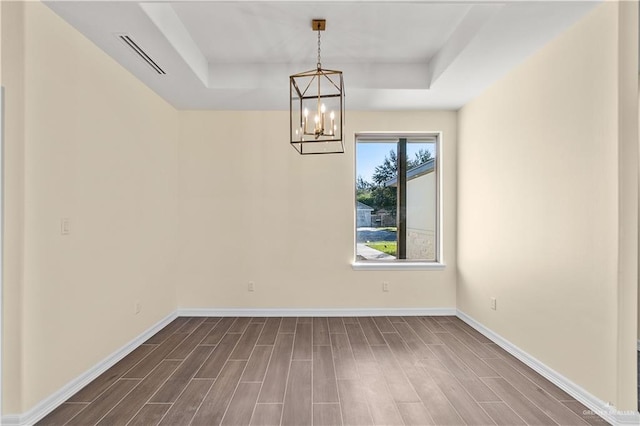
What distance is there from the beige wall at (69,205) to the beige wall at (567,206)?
3666 mm

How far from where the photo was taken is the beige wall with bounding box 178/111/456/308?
4148mm

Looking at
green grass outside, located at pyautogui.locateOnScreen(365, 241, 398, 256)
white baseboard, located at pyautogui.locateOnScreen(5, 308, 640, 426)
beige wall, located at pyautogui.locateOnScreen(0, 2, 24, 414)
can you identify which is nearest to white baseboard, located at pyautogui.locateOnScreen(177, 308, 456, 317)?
white baseboard, located at pyautogui.locateOnScreen(5, 308, 640, 426)

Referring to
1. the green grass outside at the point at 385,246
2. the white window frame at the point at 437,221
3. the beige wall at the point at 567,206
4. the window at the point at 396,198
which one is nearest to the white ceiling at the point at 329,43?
the beige wall at the point at 567,206

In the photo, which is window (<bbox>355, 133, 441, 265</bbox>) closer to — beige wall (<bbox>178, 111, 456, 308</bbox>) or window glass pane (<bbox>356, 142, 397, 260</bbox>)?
window glass pane (<bbox>356, 142, 397, 260</bbox>)

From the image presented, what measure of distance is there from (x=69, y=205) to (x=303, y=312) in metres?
2.77

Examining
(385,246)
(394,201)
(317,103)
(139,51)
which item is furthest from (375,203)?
(139,51)

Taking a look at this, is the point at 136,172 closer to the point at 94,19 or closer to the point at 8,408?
the point at 94,19

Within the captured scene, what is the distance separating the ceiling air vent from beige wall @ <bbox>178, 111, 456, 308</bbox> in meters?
1.18

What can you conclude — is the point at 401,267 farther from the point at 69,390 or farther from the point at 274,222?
the point at 69,390

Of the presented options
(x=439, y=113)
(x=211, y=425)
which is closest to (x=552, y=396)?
(x=211, y=425)

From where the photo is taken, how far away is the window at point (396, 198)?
171 inches

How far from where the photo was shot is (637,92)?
6.18ft

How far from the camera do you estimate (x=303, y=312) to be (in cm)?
414

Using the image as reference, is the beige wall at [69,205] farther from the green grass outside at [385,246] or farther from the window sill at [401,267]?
the green grass outside at [385,246]
